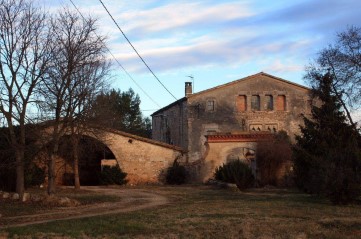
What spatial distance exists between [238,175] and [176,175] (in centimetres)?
1017

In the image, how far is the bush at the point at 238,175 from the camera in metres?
30.9

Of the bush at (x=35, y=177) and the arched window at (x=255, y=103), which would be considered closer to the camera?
the bush at (x=35, y=177)

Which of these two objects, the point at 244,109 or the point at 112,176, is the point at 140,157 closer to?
the point at 112,176

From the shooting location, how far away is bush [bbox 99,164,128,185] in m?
39.9

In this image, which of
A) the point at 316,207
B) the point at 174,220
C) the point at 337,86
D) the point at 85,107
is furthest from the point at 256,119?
the point at 174,220

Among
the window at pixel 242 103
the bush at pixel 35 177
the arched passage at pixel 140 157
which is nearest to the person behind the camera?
the bush at pixel 35 177

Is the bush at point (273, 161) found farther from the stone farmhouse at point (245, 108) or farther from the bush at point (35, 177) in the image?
the stone farmhouse at point (245, 108)

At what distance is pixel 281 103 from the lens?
54.4 m

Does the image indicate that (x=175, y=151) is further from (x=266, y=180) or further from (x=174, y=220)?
(x=174, y=220)

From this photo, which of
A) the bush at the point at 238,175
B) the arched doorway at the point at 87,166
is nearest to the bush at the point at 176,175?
the arched doorway at the point at 87,166

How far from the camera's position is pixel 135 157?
1644 inches

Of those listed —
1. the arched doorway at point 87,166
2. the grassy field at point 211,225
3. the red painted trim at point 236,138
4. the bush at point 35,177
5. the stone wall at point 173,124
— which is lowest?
the grassy field at point 211,225

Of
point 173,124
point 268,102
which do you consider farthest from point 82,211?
point 173,124

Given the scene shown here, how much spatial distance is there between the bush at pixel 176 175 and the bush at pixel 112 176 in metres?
3.52
